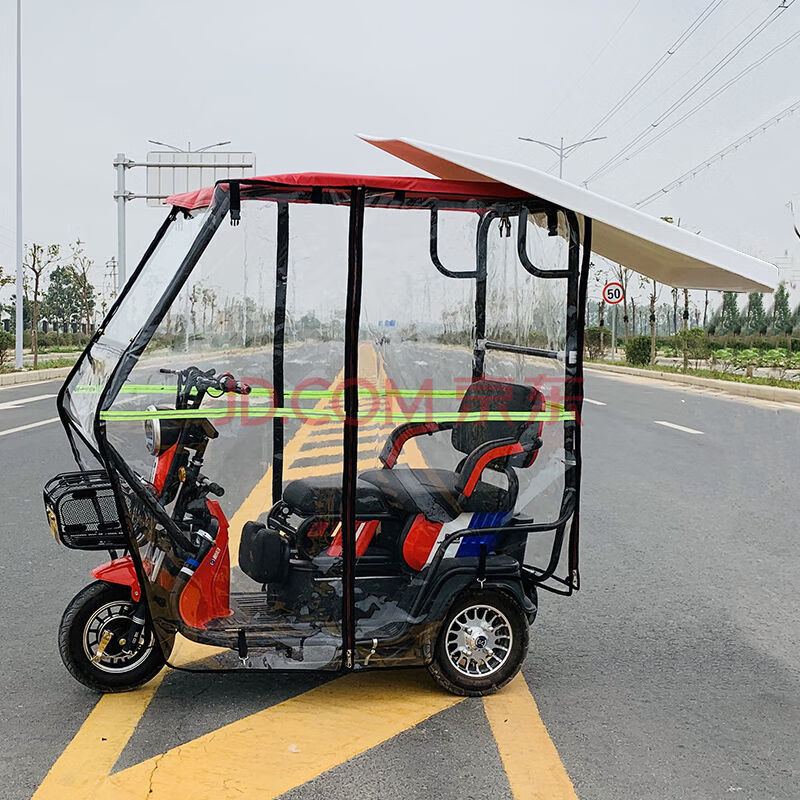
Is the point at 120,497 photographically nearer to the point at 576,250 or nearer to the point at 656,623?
the point at 576,250

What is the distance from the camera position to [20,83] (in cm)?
2909

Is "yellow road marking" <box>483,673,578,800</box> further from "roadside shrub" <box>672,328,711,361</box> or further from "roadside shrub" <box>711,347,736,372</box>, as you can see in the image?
"roadside shrub" <box>672,328,711,361</box>

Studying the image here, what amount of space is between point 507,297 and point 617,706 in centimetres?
166

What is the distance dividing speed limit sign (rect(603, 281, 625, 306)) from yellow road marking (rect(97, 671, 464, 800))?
32269 millimetres

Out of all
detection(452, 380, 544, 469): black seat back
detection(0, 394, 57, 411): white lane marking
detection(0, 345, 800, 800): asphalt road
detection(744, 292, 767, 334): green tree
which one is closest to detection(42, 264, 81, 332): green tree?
detection(744, 292, 767, 334): green tree

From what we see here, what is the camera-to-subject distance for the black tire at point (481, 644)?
3918mm

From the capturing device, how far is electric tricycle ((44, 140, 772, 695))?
369 cm

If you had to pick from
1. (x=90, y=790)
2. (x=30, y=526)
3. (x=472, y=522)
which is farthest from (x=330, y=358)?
(x=30, y=526)

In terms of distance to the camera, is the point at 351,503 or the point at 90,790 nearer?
the point at 90,790

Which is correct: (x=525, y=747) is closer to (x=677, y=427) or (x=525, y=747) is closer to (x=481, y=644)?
(x=481, y=644)

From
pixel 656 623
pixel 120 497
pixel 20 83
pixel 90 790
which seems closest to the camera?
pixel 90 790

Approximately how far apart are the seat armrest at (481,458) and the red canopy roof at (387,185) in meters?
0.93

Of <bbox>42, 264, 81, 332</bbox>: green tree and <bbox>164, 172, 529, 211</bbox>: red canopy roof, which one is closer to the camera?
<bbox>164, 172, 529, 211</bbox>: red canopy roof

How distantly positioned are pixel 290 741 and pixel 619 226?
212 cm
